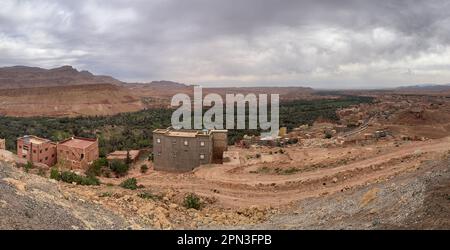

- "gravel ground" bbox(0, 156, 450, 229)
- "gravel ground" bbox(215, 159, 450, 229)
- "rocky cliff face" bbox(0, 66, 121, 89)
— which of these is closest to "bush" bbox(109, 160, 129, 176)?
"gravel ground" bbox(0, 156, 450, 229)

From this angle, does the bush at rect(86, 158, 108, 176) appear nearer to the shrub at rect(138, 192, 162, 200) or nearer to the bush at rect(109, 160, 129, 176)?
the bush at rect(109, 160, 129, 176)

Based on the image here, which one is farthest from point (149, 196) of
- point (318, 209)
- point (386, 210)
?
point (386, 210)

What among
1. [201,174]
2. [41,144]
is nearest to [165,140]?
[201,174]

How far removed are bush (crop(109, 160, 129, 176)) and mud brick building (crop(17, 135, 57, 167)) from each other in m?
5.54

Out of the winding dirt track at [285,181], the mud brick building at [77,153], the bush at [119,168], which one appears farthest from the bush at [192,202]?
the mud brick building at [77,153]

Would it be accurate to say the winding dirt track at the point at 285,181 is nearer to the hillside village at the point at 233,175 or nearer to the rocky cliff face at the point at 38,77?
the hillside village at the point at 233,175

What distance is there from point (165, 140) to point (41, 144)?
32.7 feet

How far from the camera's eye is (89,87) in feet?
310

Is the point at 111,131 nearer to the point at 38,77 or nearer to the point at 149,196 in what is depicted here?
the point at 149,196

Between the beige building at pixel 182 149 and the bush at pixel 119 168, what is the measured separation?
7.83 feet

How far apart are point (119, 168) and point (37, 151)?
6.50 m

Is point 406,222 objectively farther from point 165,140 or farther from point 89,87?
point 89,87

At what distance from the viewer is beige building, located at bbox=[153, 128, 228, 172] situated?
25969 millimetres

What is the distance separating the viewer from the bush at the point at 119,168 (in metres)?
27.7
